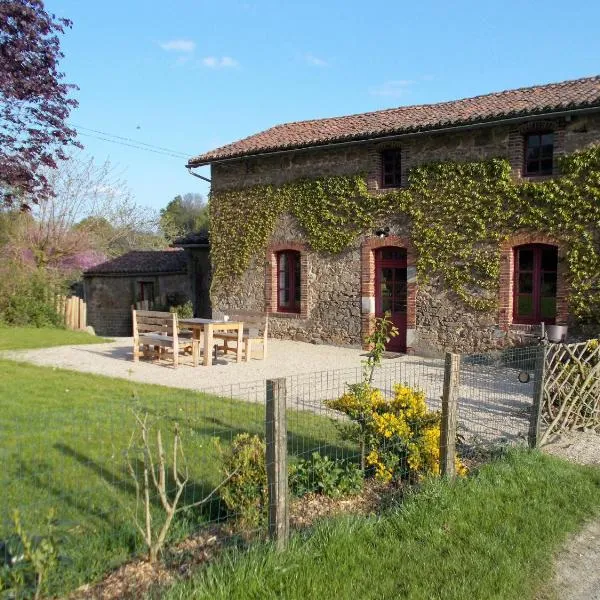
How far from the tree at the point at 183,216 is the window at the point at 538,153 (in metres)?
31.8

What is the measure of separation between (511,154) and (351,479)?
9494 millimetres

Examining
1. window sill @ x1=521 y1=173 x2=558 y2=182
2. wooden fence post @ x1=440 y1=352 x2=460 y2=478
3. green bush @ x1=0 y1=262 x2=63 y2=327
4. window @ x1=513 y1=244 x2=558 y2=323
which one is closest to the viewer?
wooden fence post @ x1=440 y1=352 x2=460 y2=478

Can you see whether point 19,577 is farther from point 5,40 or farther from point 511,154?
point 5,40

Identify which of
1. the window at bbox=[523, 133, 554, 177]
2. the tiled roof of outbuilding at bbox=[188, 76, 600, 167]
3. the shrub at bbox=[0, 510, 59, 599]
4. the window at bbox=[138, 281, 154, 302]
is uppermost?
the tiled roof of outbuilding at bbox=[188, 76, 600, 167]

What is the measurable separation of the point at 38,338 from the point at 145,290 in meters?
7.02

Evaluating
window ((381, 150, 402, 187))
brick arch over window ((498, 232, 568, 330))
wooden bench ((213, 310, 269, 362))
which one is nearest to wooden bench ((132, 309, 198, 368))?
wooden bench ((213, 310, 269, 362))

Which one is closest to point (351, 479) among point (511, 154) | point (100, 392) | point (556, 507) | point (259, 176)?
point (556, 507)

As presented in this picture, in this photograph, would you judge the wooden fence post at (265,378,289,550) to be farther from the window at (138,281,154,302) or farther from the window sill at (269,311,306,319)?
the window at (138,281,154,302)

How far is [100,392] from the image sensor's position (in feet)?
27.4

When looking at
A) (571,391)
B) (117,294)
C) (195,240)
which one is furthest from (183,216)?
(571,391)

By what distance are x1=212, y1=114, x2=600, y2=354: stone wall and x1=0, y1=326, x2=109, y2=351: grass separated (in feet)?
12.7

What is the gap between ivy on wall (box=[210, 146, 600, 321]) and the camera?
11203mm

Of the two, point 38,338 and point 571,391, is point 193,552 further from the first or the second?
point 38,338

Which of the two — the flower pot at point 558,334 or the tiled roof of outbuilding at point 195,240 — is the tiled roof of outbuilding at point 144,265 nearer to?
the tiled roof of outbuilding at point 195,240
